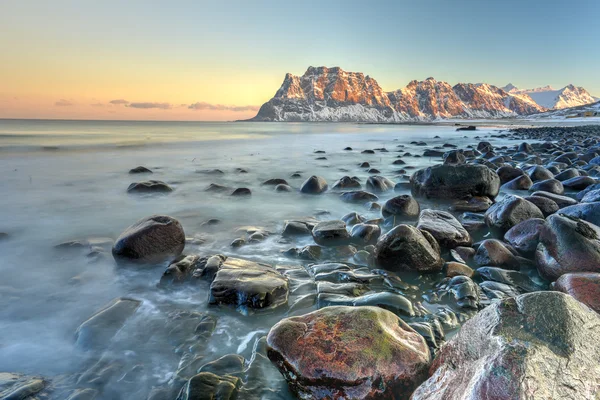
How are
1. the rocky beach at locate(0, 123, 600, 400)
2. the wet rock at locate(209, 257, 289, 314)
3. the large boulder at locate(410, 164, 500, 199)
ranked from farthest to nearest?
the large boulder at locate(410, 164, 500, 199)
the wet rock at locate(209, 257, 289, 314)
the rocky beach at locate(0, 123, 600, 400)

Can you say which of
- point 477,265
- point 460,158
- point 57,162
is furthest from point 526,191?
point 57,162

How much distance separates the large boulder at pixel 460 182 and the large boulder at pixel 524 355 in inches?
198

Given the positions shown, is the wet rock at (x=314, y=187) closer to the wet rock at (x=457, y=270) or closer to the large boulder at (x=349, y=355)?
the wet rock at (x=457, y=270)

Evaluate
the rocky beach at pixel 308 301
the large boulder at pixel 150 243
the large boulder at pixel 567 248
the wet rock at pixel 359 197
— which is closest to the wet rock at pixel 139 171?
the rocky beach at pixel 308 301

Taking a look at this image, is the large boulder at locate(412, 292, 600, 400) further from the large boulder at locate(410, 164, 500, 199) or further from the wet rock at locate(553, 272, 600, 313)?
the large boulder at locate(410, 164, 500, 199)

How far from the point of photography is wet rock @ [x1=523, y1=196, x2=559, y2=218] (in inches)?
193

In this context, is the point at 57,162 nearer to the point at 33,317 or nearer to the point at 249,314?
the point at 33,317

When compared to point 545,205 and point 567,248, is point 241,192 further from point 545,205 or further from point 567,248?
point 567,248

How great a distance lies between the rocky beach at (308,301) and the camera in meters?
1.62

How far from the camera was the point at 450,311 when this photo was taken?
9.15ft

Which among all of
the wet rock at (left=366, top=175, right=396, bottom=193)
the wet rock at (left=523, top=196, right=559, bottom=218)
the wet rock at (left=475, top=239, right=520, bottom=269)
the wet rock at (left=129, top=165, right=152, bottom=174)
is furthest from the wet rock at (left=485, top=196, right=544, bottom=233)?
the wet rock at (left=129, top=165, right=152, bottom=174)

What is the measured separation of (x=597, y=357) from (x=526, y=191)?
705 cm

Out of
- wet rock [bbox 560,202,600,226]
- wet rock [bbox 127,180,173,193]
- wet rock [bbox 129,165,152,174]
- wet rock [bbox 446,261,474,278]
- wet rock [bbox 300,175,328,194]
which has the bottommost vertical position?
wet rock [bbox 129,165,152,174]

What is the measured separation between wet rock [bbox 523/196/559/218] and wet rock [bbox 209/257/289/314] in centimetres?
422
